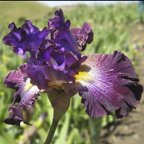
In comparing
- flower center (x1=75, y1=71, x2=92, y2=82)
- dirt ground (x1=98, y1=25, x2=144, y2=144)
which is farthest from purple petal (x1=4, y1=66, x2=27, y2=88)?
dirt ground (x1=98, y1=25, x2=144, y2=144)

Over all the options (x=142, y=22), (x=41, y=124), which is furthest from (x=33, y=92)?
(x=142, y=22)

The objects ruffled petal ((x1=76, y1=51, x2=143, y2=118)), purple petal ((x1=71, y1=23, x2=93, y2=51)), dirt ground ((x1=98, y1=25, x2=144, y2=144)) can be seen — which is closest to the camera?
ruffled petal ((x1=76, y1=51, x2=143, y2=118))

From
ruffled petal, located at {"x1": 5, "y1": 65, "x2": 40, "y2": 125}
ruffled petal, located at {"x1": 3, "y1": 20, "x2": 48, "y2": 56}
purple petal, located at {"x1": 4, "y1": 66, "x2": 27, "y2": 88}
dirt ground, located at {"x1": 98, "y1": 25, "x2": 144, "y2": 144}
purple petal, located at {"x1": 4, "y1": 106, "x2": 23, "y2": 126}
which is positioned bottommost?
dirt ground, located at {"x1": 98, "y1": 25, "x2": 144, "y2": 144}

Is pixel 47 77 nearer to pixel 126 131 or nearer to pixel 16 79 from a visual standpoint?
pixel 16 79

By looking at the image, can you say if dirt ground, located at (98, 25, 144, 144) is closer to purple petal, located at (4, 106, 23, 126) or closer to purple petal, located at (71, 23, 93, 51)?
purple petal, located at (71, 23, 93, 51)

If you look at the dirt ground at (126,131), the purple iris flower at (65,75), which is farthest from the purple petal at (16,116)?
the dirt ground at (126,131)

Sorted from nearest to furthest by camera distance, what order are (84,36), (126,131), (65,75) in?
(65,75) < (84,36) < (126,131)

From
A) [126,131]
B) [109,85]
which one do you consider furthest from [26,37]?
[126,131]
